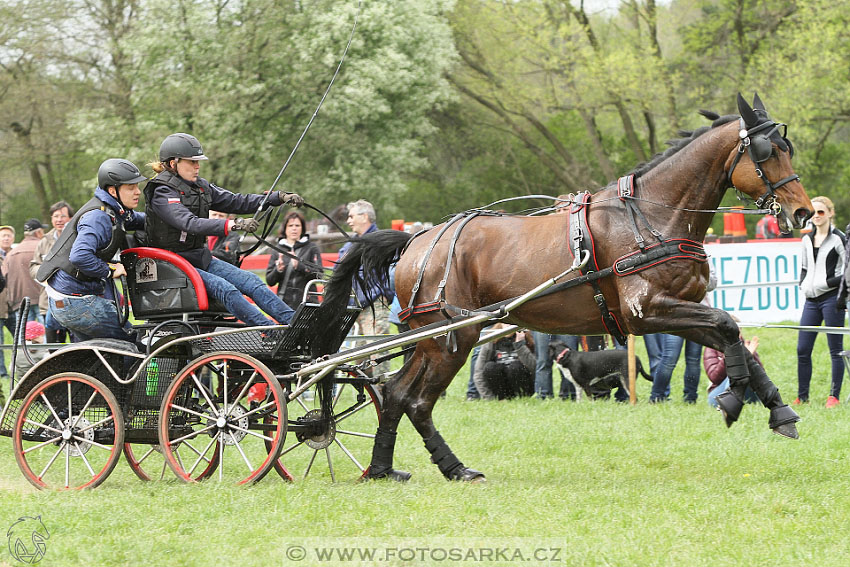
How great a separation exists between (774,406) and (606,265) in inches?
51.5

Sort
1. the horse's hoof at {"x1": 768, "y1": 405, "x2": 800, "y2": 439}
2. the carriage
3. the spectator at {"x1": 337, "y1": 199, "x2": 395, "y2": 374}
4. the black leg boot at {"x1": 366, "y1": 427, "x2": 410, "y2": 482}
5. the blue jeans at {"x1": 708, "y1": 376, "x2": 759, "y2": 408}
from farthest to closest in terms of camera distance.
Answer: the blue jeans at {"x1": 708, "y1": 376, "x2": 759, "y2": 408}
the spectator at {"x1": 337, "y1": 199, "x2": 395, "y2": 374}
the black leg boot at {"x1": 366, "y1": 427, "x2": 410, "y2": 482}
the carriage
the horse's hoof at {"x1": 768, "y1": 405, "x2": 800, "y2": 439}

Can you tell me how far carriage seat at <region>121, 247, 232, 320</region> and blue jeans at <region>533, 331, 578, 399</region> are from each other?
4.78 meters

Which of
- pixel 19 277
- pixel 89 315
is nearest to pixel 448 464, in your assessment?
pixel 89 315

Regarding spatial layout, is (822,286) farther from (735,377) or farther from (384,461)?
(384,461)

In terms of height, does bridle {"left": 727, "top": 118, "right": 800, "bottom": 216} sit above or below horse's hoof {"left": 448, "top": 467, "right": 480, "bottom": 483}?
above

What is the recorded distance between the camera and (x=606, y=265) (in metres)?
6.19

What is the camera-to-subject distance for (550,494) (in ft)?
19.1

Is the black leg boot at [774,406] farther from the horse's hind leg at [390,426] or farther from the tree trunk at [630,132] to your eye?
the tree trunk at [630,132]

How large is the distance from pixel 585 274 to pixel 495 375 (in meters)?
4.59

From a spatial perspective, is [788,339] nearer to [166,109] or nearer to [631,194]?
[631,194]

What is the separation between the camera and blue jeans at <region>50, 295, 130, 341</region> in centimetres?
653

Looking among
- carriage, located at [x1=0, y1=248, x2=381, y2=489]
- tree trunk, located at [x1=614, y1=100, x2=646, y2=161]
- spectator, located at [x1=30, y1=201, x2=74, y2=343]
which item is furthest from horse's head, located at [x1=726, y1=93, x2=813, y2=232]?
tree trunk, located at [x1=614, y1=100, x2=646, y2=161]

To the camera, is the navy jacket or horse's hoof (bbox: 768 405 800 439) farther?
the navy jacket

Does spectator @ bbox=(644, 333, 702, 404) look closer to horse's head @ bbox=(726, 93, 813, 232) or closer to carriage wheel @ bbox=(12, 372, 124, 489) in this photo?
horse's head @ bbox=(726, 93, 813, 232)
